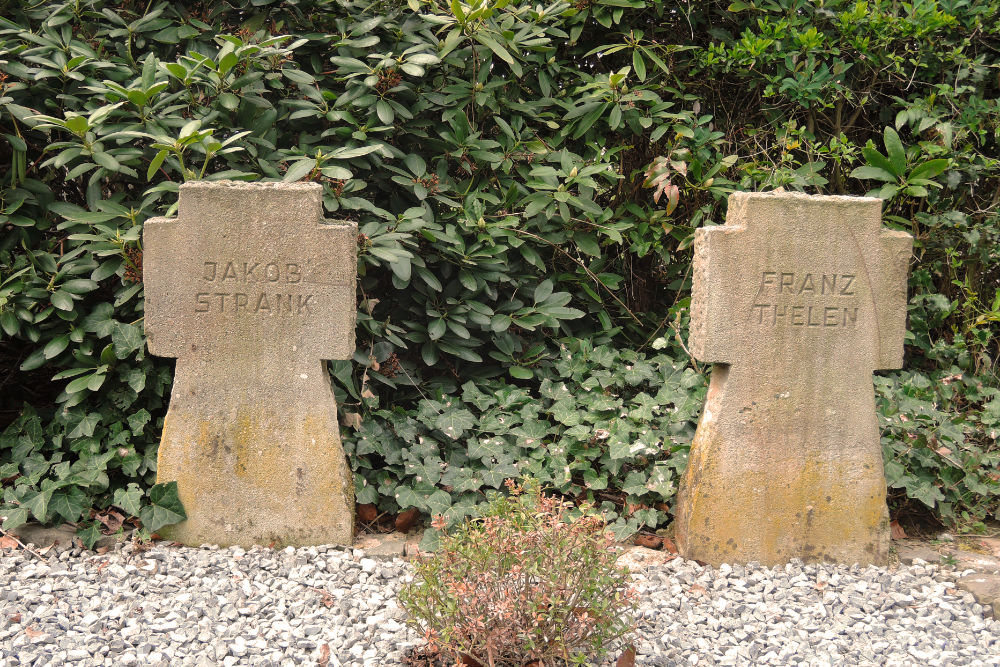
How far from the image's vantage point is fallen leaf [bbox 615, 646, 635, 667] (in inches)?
95.3

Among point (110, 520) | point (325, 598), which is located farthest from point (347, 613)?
point (110, 520)

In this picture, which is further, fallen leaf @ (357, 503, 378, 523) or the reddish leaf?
fallen leaf @ (357, 503, 378, 523)

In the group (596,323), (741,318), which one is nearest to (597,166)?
(596,323)

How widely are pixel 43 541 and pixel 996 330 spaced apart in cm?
489

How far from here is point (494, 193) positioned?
13.8 feet

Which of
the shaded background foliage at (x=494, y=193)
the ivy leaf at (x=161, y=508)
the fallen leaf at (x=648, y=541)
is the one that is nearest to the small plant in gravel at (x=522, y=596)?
the shaded background foliage at (x=494, y=193)

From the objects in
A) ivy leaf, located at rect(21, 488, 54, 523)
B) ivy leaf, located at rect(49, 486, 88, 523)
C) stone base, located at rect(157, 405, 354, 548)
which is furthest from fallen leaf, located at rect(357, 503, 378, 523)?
ivy leaf, located at rect(21, 488, 54, 523)

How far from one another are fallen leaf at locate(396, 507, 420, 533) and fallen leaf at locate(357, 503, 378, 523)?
5.4 inches

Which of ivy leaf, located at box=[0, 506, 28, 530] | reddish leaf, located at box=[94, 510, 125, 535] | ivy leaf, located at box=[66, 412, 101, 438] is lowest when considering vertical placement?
reddish leaf, located at box=[94, 510, 125, 535]

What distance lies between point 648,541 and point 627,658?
111cm

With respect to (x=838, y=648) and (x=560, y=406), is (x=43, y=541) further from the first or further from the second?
(x=838, y=648)

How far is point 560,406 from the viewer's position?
3.80 meters

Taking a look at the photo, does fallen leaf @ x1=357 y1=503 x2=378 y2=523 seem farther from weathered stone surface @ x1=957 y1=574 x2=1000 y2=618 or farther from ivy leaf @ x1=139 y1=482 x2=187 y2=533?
weathered stone surface @ x1=957 y1=574 x2=1000 y2=618

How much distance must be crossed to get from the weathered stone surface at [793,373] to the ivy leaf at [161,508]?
204 centimetres
